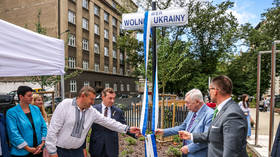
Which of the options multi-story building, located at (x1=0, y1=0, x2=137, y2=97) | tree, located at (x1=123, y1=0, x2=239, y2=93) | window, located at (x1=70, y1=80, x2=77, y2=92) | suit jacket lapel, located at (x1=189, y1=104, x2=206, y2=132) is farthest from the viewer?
window, located at (x1=70, y1=80, x2=77, y2=92)

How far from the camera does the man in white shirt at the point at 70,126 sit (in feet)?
8.33

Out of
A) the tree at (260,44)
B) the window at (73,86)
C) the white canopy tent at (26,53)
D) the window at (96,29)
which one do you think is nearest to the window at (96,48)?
the window at (96,29)

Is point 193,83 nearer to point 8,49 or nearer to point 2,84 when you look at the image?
point 8,49

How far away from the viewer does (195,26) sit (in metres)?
22.2

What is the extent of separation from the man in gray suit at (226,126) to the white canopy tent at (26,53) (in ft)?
8.82

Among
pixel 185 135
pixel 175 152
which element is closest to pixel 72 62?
pixel 175 152

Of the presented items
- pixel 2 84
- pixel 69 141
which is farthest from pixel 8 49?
pixel 2 84

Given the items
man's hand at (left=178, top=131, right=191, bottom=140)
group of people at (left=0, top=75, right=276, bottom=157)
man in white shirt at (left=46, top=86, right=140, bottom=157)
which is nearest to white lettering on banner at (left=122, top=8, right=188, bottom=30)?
group of people at (left=0, top=75, right=276, bottom=157)

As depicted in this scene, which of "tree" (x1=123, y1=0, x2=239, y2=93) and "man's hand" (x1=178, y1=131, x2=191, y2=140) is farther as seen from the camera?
"tree" (x1=123, y1=0, x2=239, y2=93)

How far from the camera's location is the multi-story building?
24422mm

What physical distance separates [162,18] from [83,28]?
89.3 ft

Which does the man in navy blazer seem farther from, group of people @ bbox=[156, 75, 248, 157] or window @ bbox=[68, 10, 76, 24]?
window @ bbox=[68, 10, 76, 24]

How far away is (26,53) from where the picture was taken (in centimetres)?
303

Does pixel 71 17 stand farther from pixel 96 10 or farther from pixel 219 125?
pixel 219 125
